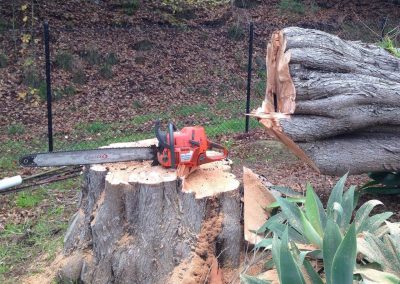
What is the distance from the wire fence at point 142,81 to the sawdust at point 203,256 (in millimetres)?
4924

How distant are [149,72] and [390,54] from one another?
7579 mm

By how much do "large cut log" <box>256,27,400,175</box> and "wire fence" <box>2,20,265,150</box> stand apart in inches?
175

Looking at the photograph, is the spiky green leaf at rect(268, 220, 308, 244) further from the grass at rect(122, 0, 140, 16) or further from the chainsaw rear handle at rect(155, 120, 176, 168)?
the grass at rect(122, 0, 140, 16)

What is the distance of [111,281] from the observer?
13.4 ft

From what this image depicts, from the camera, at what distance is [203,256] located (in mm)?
3969

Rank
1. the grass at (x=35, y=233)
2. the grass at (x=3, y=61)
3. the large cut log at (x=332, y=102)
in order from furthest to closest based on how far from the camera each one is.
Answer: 1. the grass at (x=3, y=61)
2. the grass at (x=35, y=233)
3. the large cut log at (x=332, y=102)

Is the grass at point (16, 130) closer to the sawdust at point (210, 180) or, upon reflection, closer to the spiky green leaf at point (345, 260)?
the sawdust at point (210, 180)

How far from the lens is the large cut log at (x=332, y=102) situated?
4246 millimetres

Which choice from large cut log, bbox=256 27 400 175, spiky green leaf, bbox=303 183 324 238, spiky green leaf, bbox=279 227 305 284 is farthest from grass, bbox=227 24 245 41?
spiky green leaf, bbox=279 227 305 284

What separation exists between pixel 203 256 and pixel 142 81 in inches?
315

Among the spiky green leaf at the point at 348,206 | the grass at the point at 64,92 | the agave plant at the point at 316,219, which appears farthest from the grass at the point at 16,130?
the spiky green leaf at the point at 348,206

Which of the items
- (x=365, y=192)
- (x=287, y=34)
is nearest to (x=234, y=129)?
(x=365, y=192)

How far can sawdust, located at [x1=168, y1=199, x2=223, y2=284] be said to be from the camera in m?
3.89

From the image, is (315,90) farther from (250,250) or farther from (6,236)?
(6,236)
